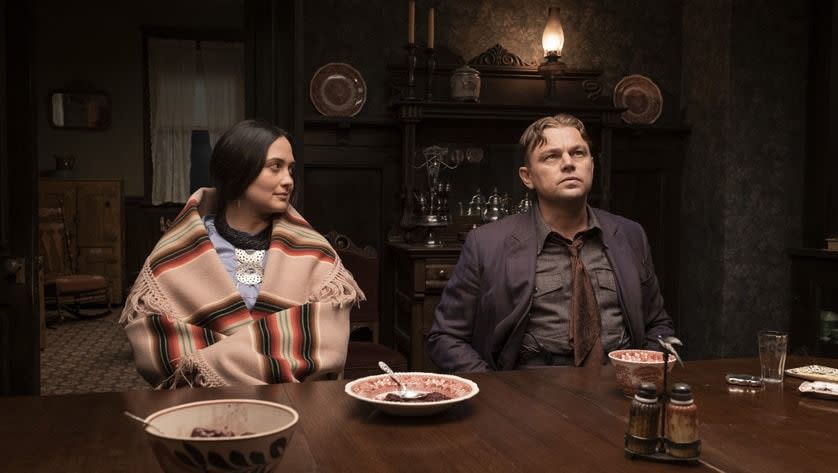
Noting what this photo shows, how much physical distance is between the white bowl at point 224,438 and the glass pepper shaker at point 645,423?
1.82 feet

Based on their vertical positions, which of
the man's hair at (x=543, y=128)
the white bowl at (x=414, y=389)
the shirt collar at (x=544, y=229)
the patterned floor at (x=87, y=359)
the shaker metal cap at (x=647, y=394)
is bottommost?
the patterned floor at (x=87, y=359)

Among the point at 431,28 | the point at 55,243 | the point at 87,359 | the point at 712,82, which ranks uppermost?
the point at 431,28

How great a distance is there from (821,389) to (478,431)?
0.81 m

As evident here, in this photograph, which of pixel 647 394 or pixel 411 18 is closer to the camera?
pixel 647 394

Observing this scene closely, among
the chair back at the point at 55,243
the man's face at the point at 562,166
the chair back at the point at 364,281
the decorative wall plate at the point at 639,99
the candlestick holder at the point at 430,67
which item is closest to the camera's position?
the man's face at the point at 562,166

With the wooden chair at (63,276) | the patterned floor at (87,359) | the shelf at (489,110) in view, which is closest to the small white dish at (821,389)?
the shelf at (489,110)

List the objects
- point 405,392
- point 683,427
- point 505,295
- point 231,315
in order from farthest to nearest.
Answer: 1. point 505,295
2. point 231,315
3. point 405,392
4. point 683,427

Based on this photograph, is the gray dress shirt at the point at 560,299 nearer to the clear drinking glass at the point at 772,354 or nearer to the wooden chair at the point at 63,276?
the clear drinking glass at the point at 772,354

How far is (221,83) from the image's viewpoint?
9.73 metres

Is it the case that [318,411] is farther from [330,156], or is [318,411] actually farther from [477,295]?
[330,156]

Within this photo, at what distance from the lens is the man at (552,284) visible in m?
2.38

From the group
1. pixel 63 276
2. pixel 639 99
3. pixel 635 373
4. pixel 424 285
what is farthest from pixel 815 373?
pixel 63 276

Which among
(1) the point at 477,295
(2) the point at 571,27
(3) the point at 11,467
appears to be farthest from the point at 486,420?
(2) the point at 571,27

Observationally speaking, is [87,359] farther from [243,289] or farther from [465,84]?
[243,289]
